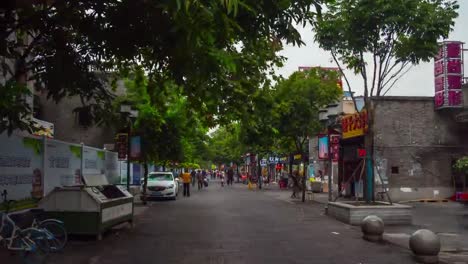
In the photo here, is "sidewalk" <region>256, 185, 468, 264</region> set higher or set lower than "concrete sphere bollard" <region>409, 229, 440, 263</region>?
lower

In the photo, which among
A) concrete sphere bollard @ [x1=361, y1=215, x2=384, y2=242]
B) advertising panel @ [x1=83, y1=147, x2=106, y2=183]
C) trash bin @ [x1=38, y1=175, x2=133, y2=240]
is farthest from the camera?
advertising panel @ [x1=83, y1=147, x2=106, y2=183]

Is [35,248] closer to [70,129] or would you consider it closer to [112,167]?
[112,167]

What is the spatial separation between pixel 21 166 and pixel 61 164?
3520 millimetres

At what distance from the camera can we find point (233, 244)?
12.7m

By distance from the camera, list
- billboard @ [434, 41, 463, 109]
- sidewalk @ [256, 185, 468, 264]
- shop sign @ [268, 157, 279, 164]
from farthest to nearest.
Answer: shop sign @ [268, 157, 279, 164] < billboard @ [434, 41, 463, 109] < sidewalk @ [256, 185, 468, 264]

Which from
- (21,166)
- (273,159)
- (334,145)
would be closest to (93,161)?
(21,166)

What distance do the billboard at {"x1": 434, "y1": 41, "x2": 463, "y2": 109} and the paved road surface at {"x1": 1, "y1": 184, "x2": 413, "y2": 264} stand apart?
38.1ft

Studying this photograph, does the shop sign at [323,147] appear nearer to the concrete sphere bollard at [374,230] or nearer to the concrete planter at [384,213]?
the concrete planter at [384,213]

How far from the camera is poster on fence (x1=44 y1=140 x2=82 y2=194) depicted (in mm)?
16075

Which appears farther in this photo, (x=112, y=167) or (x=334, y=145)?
(x=112, y=167)

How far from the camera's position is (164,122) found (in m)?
25.9

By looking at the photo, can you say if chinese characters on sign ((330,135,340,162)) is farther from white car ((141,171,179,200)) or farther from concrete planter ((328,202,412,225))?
white car ((141,171,179,200))

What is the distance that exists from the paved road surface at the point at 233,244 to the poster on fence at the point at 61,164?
262cm

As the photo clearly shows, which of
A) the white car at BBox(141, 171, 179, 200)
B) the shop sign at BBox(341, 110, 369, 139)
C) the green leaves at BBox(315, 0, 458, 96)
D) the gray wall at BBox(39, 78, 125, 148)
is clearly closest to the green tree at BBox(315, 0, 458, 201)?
the green leaves at BBox(315, 0, 458, 96)
